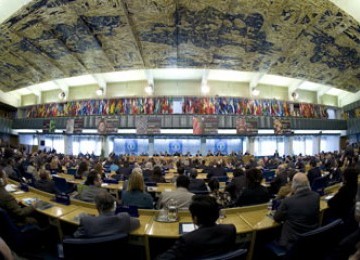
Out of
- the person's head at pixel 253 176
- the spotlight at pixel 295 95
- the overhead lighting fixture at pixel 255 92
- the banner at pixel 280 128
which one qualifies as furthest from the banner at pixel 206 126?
the person's head at pixel 253 176

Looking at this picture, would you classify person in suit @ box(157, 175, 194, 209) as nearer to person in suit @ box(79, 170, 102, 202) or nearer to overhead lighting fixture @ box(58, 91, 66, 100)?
person in suit @ box(79, 170, 102, 202)

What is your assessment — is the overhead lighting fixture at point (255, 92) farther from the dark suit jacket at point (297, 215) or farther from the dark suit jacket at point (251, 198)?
the dark suit jacket at point (297, 215)

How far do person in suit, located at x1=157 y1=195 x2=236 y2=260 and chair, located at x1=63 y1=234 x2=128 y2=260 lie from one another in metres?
0.43

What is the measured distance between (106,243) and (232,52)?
44.0 feet

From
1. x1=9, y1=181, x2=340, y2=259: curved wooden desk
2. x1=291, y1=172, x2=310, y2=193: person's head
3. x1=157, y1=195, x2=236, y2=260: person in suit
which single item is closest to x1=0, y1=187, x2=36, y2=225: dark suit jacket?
x1=9, y1=181, x2=340, y2=259: curved wooden desk

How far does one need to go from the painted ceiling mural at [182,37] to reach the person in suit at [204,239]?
31.1ft

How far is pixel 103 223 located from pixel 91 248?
0.38m

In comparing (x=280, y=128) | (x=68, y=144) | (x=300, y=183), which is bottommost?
(x=300, y=183)

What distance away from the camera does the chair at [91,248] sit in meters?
1.75

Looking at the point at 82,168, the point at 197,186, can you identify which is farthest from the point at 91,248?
the point at 82,168

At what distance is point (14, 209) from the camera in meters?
3.19

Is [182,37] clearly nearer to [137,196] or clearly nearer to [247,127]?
[247,127]

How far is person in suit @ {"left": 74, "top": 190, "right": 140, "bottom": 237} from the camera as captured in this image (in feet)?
6.97

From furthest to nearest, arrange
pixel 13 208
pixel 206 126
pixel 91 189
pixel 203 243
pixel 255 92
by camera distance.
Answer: pixel 255 92 < pixel 206 126 < pixel 91 189 < pixel 13 208 < pixel 203 243
